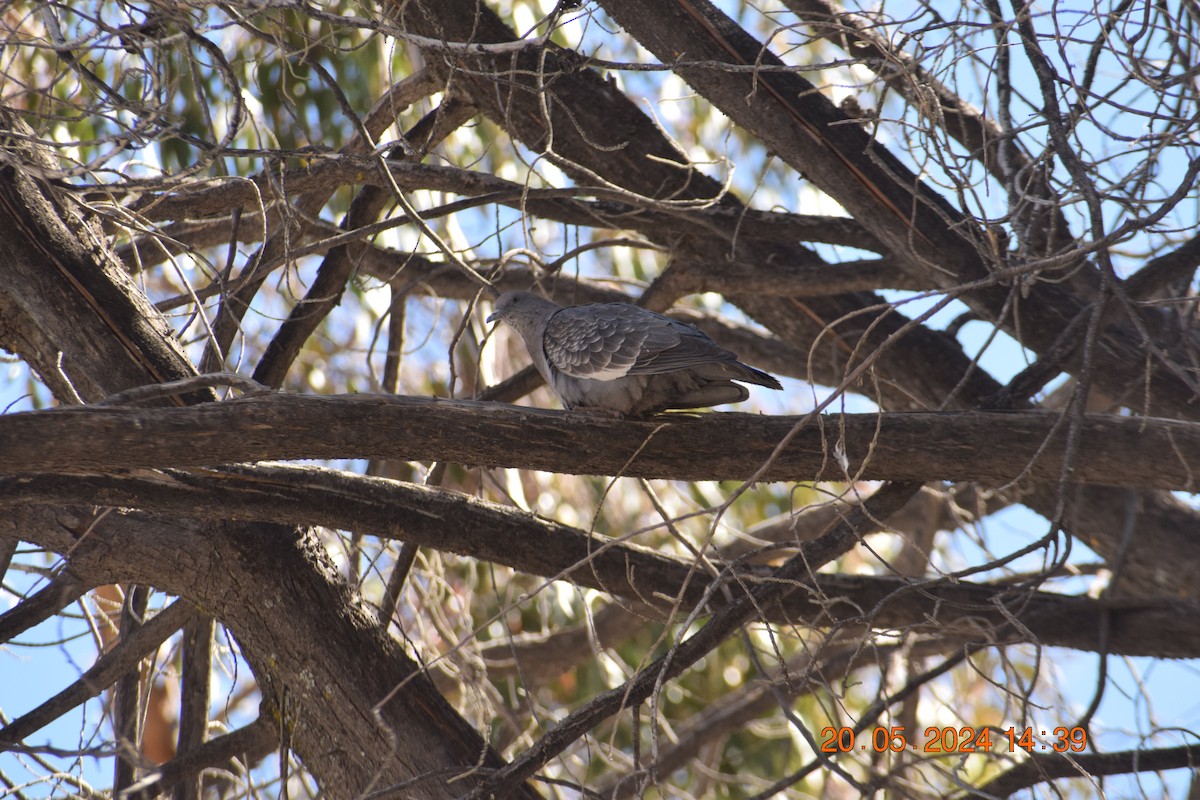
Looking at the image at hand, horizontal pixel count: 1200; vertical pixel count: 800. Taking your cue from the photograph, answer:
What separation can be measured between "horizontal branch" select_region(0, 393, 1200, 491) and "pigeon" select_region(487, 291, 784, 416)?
12 cm

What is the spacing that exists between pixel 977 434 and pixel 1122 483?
537 millimetres

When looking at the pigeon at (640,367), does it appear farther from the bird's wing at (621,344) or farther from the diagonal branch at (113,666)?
the diagonal branch at (113,666)

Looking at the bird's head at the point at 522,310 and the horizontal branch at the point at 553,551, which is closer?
the horizontal branch at the point at 553,551

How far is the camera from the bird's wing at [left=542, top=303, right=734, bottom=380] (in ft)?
9.66

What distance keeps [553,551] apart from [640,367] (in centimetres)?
68

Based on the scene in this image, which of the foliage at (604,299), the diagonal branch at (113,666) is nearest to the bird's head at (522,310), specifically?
the foliage at (604,299)

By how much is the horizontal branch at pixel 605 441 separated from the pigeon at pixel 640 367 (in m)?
0.12

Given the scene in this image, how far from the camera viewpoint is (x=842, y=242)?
383cm

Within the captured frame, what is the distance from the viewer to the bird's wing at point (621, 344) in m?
2.95

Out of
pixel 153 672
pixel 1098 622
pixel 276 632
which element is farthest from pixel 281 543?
pixel 1098 622

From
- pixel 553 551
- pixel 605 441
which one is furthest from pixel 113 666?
pixel 605 441

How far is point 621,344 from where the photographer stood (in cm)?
308
